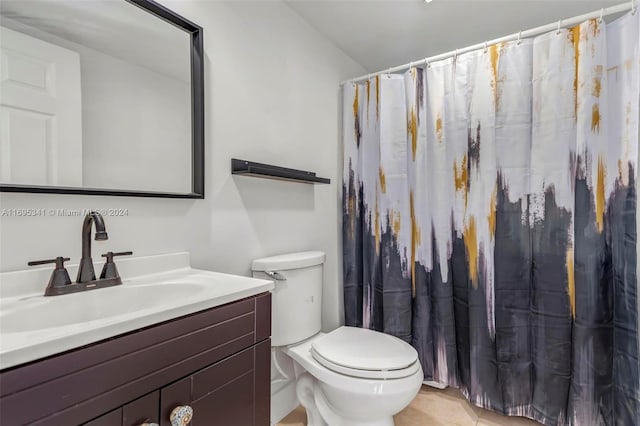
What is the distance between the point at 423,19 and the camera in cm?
182

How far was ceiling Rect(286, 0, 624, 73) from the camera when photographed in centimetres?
169

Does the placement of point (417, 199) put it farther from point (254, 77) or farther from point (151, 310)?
point (151, 310)

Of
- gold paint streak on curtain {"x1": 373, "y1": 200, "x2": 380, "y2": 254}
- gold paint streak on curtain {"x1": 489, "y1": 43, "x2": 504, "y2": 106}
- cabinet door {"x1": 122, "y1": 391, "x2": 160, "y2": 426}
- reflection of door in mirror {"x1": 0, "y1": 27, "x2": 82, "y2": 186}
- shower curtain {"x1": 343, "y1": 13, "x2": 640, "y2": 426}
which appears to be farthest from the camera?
gold paint streak on curtain {"x1": 373, "y1": 200, "x2": 380, "y2": 254}

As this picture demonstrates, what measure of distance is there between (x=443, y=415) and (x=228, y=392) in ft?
4.48

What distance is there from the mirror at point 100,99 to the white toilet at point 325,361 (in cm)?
63

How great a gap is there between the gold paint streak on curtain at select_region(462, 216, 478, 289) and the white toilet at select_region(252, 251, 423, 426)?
54 cm

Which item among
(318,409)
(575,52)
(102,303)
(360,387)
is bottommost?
(318,409)

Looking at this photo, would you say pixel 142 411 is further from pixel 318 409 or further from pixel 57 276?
pixel 318 409

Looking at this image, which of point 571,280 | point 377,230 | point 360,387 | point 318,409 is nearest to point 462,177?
point 377,230

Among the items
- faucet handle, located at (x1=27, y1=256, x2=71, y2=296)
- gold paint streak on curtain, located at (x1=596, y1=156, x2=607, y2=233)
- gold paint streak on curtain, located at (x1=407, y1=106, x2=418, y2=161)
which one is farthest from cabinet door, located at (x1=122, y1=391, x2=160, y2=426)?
gold paint streak on curtain, located at (x1=596, y1=156, x2=607, y2=233)

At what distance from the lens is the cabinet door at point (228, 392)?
775 mm

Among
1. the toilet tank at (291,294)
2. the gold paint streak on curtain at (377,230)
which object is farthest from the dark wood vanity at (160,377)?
the gold paint streak on curtain at (377,230)

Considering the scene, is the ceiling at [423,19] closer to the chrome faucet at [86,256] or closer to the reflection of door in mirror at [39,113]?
the reflection of door in mirror at [39,113]

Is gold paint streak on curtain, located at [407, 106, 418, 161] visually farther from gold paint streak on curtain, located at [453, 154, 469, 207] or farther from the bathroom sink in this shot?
the bathroom sink
